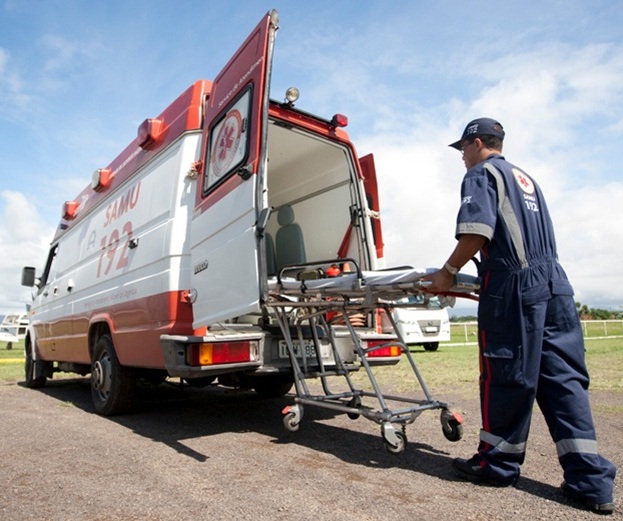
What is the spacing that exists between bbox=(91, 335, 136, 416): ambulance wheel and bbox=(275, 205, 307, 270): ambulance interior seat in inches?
76.0

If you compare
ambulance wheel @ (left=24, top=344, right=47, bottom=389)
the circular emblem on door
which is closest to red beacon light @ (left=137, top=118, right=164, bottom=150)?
the circular emblem on door

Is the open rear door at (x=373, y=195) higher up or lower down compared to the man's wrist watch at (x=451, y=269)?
higher up

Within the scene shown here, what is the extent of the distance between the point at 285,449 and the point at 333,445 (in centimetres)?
35

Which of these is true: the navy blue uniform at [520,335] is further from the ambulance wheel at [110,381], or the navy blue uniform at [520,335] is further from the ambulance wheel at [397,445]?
the ambulance wheel at [110,381]

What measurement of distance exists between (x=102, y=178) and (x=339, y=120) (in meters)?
2.79

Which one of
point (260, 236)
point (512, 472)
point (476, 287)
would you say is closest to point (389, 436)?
point (512, 472)

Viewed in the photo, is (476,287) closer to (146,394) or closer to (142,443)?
(142,443)

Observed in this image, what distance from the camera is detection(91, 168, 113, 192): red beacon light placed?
19.3ft

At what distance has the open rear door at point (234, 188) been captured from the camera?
136 inches

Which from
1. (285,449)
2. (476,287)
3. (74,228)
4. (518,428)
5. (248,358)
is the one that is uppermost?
(74,228)

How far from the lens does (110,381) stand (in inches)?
196

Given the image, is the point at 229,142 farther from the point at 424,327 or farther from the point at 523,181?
the point at 424,327

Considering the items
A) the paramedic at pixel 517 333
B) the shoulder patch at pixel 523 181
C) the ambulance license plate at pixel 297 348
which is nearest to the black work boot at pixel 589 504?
the paramedic at pixel 517 333

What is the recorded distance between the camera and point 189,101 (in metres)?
4.53
